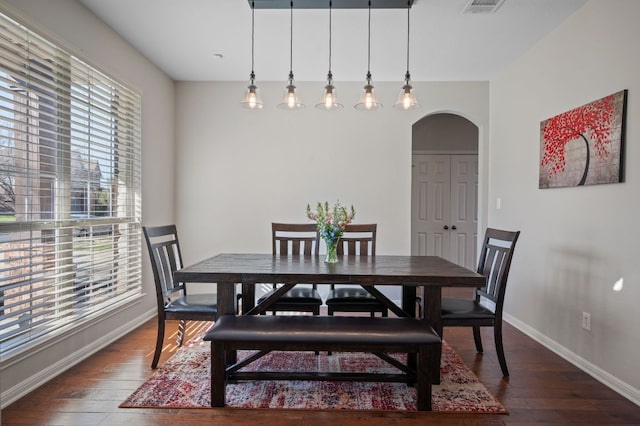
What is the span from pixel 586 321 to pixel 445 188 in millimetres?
3220

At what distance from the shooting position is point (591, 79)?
254 centimetres

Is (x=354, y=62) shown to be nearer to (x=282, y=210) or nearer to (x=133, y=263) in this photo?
(x=282, y=210)

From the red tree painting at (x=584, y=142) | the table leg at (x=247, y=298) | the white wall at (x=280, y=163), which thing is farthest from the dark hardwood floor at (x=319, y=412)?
the white wall at (x=280, y=163)

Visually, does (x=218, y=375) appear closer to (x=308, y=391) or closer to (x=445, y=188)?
(x=308, y=391)

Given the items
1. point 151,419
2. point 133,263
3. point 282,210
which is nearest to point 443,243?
point 282,210

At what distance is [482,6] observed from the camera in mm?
2574

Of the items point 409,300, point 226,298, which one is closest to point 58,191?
point 226,298

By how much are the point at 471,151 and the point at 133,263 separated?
4.82 meters

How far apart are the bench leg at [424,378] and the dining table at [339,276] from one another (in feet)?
0.27

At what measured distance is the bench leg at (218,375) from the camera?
199cm

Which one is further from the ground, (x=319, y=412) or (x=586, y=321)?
(x=586, y=321)

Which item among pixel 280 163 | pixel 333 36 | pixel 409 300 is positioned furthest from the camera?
pixel 280 163

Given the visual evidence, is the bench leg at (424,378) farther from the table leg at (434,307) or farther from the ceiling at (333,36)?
the ceiling at (333,36)

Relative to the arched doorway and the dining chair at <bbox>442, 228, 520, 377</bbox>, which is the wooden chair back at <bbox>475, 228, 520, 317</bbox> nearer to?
the dining chair at <bbox>442, 228, 520, 377</bbox>
